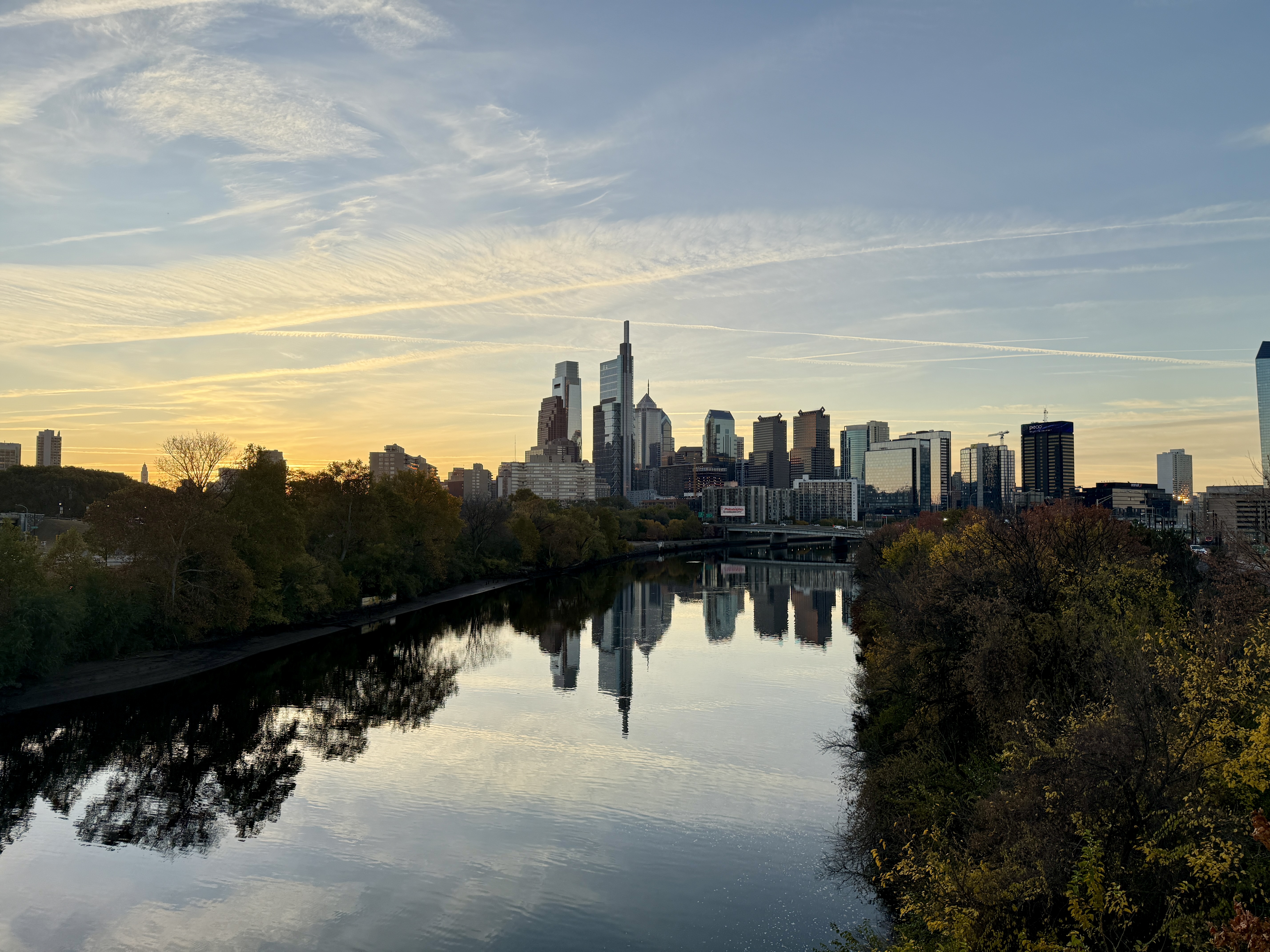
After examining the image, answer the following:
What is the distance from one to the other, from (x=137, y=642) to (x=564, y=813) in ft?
115

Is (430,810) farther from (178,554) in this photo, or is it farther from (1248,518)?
(1248,518)

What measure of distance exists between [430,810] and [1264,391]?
177m

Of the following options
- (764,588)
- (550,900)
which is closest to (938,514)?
(764,588)

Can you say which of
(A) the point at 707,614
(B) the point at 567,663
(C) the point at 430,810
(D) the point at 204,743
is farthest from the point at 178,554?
(A) the point at 707,614

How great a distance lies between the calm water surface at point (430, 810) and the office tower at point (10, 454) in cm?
17048

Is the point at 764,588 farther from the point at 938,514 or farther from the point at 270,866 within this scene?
the point at 270,866

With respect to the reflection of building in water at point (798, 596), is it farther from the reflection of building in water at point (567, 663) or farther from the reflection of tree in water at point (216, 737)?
the reflection of tree in water at point (216, 737)

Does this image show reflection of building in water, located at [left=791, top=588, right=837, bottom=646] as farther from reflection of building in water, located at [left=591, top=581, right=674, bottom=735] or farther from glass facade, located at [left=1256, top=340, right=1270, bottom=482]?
glass facade, located at [left=1256, top=340, right=1270, bottom=482]

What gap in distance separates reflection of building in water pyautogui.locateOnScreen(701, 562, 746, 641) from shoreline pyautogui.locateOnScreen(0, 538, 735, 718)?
2900 cm

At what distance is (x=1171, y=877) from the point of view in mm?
16125

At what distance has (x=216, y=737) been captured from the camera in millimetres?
41188

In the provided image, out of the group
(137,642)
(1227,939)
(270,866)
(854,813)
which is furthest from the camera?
(137,642)

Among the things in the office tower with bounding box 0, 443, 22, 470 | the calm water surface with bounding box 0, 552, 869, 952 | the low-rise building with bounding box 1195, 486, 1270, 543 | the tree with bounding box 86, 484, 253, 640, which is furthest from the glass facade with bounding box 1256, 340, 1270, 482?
the office tower with bounding box 0, 443, 22, 470

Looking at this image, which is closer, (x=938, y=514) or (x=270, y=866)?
(x=270, y=866)
